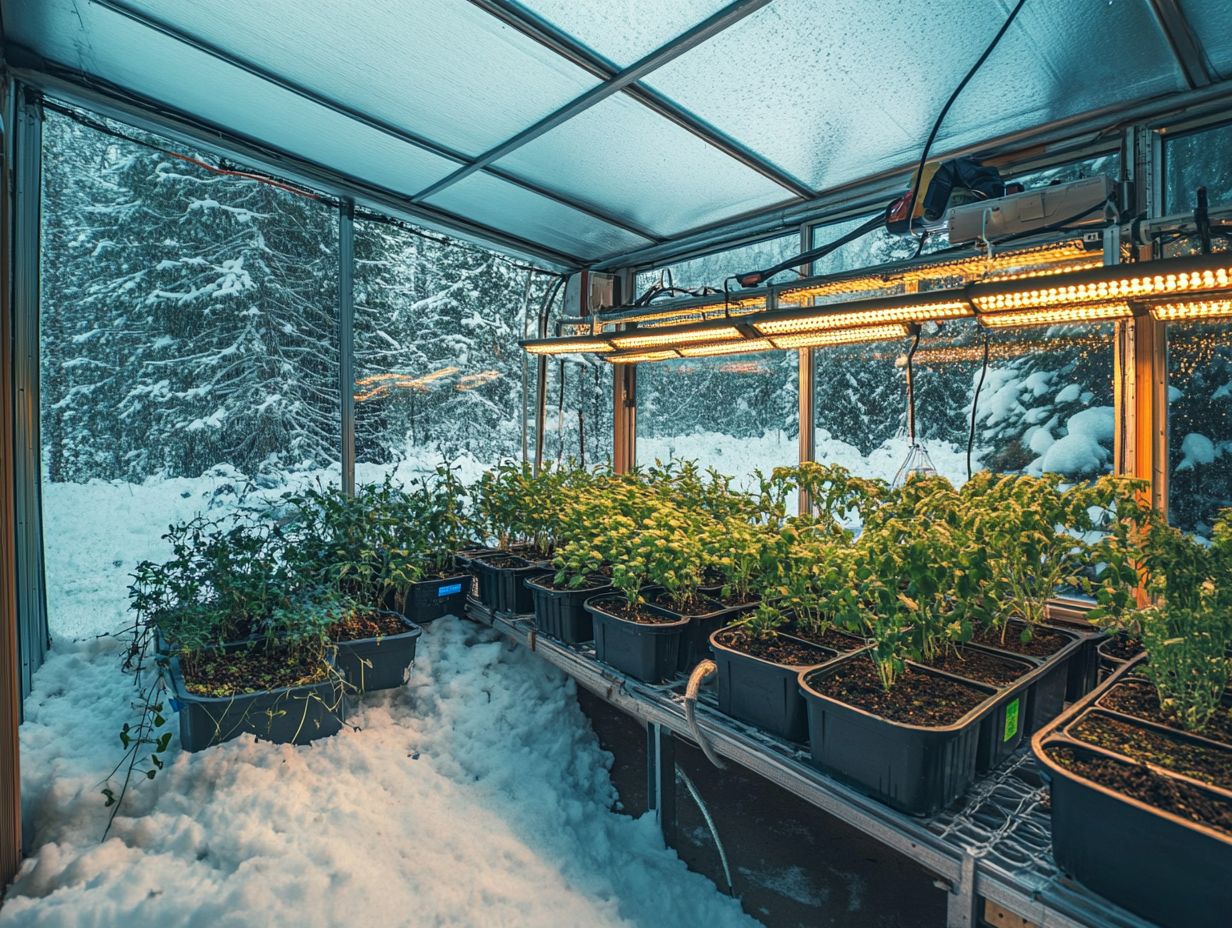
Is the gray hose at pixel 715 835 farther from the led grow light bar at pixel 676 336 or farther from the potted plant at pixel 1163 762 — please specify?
the led grow light bar at pixel 676 336

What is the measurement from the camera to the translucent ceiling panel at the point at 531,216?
348cm

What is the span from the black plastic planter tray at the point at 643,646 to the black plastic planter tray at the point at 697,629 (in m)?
0.03

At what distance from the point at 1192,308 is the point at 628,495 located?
1.99 m

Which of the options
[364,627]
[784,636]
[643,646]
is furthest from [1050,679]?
[364,627]

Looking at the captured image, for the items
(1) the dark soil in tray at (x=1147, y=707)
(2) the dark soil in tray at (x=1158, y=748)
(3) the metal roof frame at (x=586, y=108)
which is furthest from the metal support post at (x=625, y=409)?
(2) the dark soil in tray at (x=1158, y=748)

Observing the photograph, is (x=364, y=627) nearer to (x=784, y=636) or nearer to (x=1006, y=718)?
(x=784, y=636)

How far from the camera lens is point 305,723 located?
2277mm

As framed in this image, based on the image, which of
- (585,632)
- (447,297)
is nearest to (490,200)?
(447,297)

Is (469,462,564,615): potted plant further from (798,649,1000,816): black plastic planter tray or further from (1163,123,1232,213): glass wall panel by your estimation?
(1163,123,1232,213): glass wall panel

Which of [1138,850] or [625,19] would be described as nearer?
[1138,850]

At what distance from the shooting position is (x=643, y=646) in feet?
7.25

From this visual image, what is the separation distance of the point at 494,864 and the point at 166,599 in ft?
5.13

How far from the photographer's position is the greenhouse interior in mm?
1617

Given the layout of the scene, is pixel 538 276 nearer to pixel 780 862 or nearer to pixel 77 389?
pixel 77 389
